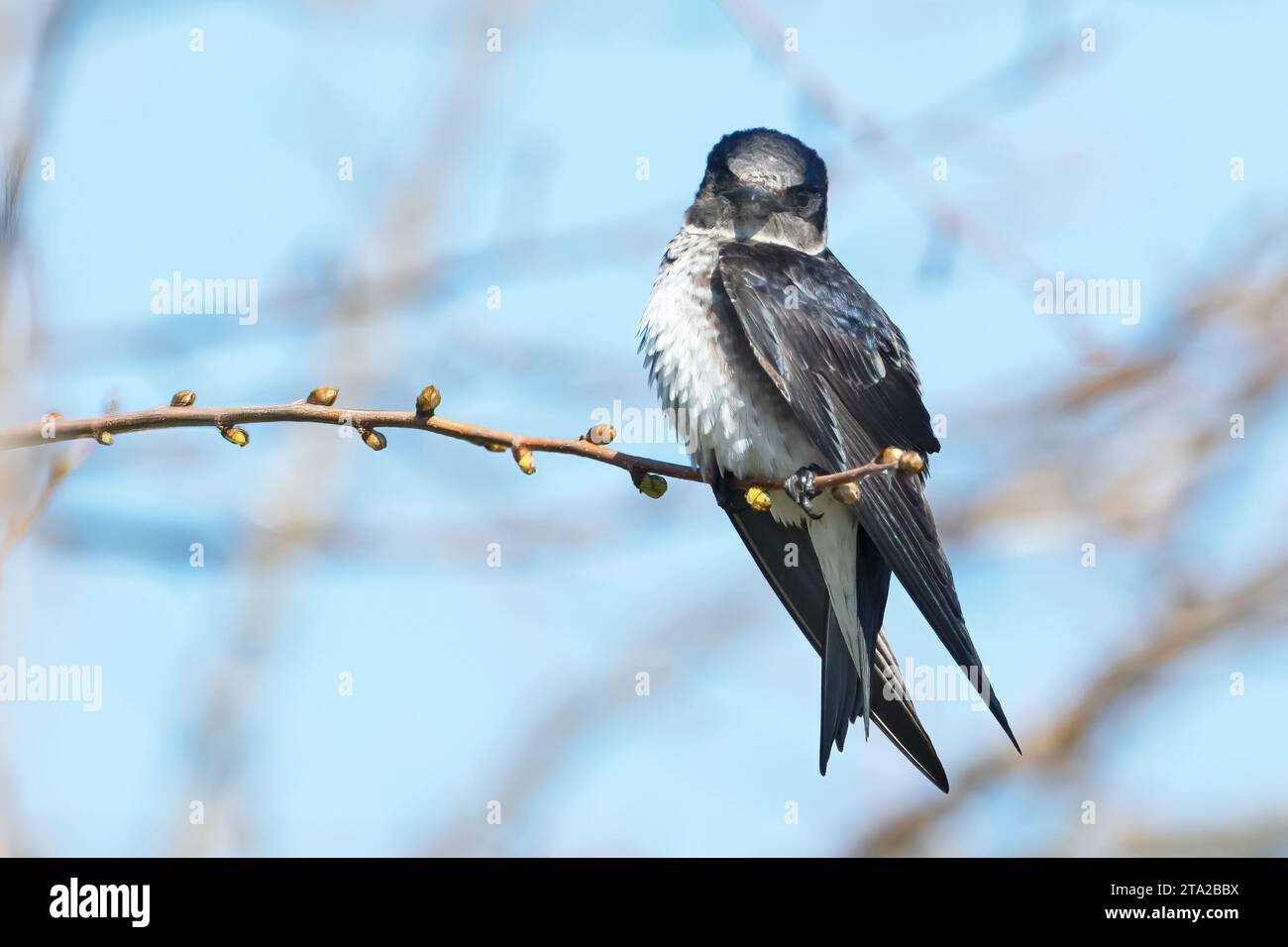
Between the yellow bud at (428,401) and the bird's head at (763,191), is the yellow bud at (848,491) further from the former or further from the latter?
the bird's head at (763,191)

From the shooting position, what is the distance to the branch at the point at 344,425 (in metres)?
2.80

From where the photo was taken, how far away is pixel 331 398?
304cm

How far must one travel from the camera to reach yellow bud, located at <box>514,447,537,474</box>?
3168 millimetres

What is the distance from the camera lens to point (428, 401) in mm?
3031

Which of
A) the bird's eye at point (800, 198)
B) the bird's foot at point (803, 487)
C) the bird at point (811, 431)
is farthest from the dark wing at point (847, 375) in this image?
the bird's eye at point (800, 198)

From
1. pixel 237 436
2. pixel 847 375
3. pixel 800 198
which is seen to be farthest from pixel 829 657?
pixel 237 436

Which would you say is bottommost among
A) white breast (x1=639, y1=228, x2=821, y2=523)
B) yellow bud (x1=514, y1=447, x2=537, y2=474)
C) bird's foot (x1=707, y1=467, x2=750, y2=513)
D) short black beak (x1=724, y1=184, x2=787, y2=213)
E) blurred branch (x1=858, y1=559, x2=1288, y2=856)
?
blurred branch (x1=858, y1=559, x2=1288, y2=856)

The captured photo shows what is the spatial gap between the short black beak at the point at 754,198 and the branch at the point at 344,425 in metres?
2.46

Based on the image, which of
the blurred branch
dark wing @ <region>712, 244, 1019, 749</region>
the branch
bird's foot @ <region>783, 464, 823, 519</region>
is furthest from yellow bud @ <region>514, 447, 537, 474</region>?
the blurred branch

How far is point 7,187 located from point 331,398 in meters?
0.79

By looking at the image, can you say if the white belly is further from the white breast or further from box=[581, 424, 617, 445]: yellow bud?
box=[581, 424, 617, 445]: yellow bud

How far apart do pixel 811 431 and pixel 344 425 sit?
1.99 m

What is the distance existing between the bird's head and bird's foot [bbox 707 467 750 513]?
1.18 meters

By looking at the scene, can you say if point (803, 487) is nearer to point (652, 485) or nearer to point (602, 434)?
point (652, 485)
